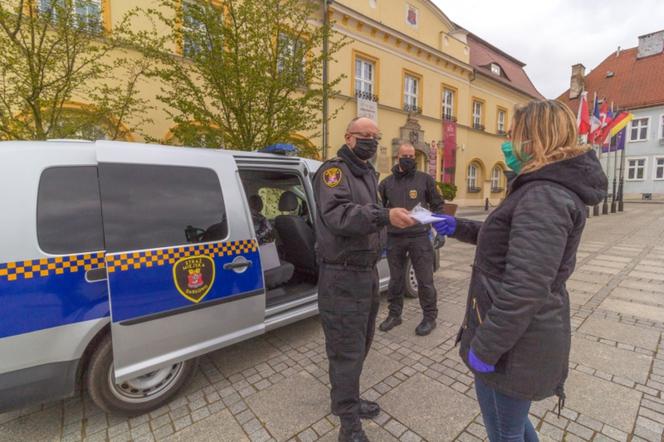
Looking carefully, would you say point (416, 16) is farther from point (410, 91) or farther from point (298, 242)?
point (298, 242)

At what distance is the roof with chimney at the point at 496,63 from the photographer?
815 inches

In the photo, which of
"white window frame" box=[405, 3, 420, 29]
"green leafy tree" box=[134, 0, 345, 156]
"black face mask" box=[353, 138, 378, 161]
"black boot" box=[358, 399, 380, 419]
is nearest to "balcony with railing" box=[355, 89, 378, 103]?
"white window frame" box=[405, 3, 420, 29]

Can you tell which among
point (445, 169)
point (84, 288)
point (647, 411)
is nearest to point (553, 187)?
point (647, 411)

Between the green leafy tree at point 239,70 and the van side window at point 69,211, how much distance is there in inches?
146

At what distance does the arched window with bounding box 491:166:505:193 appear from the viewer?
21844 millimetres

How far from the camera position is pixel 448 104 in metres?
18.0

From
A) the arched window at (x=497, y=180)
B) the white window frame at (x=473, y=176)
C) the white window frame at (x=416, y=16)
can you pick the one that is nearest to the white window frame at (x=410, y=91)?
the white window frame at (x=416, y=16)

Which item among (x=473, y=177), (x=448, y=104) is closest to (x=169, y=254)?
(x=448, y=104)

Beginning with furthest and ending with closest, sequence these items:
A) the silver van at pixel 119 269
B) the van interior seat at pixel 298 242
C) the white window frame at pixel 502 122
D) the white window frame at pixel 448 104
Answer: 1. the white window frame at pixel 502 122
2. the white window frame at pixel 448 104
3. the van interior seat at pixel 298 242
4. the silver van at pixel 119 269

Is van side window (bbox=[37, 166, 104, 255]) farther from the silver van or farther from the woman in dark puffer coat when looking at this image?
the woman in dark puffer coat

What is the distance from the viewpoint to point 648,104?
2884cm

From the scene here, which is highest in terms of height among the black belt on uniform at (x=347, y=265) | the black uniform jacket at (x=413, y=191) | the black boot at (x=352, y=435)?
the black uniform jacket at (x=413, y=191)

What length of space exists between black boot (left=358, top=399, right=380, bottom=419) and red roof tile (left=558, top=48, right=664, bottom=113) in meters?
34.1

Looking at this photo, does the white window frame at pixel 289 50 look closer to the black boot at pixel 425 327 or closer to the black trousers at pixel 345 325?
the black boot at pixel 425 327
